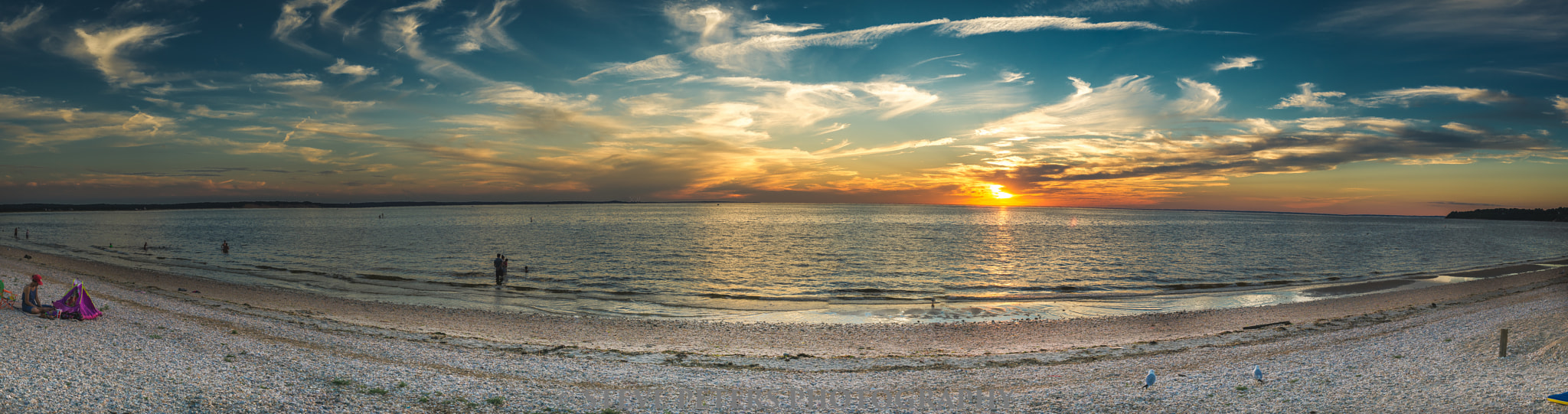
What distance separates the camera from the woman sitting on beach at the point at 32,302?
16.3m

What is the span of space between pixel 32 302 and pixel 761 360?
19.2 meters

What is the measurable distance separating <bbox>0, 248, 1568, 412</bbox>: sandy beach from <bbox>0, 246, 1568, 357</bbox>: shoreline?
0.47ft

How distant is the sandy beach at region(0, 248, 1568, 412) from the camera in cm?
1084

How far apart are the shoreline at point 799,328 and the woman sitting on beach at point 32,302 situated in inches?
263

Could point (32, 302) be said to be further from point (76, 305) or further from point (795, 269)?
point (795, 269)

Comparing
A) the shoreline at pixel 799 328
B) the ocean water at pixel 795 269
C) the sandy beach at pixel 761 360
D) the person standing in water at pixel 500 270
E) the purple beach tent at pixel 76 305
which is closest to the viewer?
the sandy beach at pixel 761 360

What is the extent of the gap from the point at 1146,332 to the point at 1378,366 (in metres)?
7.47

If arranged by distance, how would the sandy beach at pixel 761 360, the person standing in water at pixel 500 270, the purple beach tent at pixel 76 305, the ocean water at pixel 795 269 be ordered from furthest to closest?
the person standing in water at pixel 500 270 → the ocean water at pixel 795 269 → the purple beach tent at pixel 76 305 → the sandy beach at pixel 761 360

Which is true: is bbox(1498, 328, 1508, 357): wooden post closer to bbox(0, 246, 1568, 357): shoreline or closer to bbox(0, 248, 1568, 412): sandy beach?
bbox(0, 248, 1568, 412): sandy beach

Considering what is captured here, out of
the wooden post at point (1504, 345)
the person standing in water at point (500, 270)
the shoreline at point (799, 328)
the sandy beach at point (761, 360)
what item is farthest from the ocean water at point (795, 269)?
the wooden post at point (1504, 345)

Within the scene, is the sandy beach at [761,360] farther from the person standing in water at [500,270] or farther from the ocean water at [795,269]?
the person standing in water at [500,270]

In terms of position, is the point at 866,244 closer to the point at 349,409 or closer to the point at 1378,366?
the point at 1378,366

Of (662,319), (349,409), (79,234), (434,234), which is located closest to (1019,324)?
(662,319)

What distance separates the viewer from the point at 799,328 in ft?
71.7
